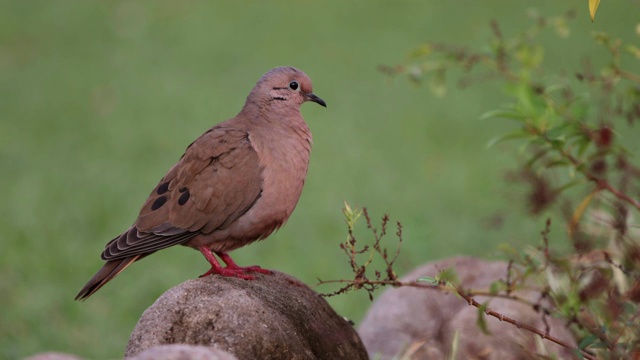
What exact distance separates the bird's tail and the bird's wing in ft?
0.12

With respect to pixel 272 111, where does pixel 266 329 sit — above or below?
below

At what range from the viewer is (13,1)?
42.7 ft

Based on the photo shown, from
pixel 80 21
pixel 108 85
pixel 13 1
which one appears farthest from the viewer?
pixel 13 1

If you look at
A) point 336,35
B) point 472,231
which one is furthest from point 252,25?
point 472,231

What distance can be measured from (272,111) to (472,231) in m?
4.12

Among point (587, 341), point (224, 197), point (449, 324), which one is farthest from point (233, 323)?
point (449, 324)

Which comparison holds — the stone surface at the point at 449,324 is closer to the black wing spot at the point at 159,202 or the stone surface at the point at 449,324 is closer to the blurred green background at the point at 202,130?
the blurred green background at the point at 202,130

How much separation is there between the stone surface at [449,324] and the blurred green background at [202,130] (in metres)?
0.61

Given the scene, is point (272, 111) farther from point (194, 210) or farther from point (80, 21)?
point (80, 21)

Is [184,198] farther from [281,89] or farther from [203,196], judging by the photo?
[281,89]

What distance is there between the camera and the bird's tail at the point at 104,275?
3.27 meters

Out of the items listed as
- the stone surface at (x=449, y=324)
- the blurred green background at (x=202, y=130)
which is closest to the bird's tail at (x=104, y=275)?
the stone surface at (x=449, y=324)

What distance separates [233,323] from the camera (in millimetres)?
3059

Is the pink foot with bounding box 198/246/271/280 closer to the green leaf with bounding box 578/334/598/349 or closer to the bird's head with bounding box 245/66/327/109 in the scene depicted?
the bird's head with bounding box 245/66/327/109
